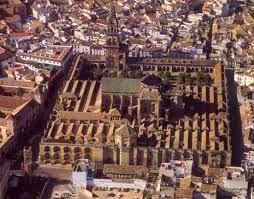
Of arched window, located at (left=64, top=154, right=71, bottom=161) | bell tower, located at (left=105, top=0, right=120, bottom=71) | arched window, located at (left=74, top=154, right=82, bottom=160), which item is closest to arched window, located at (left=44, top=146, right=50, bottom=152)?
arched window, located at (left=64, top=154, right=71, bottom=161)

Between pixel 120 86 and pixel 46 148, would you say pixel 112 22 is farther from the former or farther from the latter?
pixel 46 148

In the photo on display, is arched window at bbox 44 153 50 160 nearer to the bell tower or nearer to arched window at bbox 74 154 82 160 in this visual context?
arched window at bbox 74 154 82 160

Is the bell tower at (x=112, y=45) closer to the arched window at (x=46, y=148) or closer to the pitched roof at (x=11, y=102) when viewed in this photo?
the pitched roof at (x=11, y=102)

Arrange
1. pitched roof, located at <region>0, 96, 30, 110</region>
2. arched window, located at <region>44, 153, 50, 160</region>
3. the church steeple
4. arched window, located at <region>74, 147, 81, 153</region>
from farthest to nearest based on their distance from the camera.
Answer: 1. the church steeple
2. pitched roof, located at <region>0, 96, 30, 110</region>
3. arched window, located at <region>44, 153, 50, 160</region>
4. arched window, located at <region>74, 147, 81, 153</region>

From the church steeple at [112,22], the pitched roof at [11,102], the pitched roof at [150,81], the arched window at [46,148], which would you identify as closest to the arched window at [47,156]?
the arched window at [46,148]

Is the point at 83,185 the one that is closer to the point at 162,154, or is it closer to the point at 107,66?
the point at 162,154

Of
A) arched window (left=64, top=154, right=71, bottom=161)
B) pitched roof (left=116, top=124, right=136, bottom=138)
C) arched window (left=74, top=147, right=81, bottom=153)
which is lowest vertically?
arched window (left=64, top=154, right=71, bottom=161)

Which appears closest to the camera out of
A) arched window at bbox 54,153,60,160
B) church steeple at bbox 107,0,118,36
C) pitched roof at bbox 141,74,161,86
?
arched window at bbox 54,153,60,160

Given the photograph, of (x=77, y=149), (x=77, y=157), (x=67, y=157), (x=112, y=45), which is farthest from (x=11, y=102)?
(x=112, y=45)
